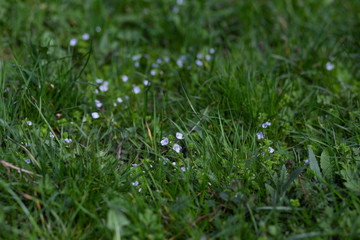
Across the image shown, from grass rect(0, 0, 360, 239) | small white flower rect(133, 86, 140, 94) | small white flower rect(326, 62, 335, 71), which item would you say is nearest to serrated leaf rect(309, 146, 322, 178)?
grass rect(0, 0, 360, 239)

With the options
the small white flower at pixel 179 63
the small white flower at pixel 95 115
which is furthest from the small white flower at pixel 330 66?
the small white flower at pixel 95 115

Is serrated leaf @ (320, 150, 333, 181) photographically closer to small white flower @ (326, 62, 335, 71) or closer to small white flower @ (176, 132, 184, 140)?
small white flower @ (176, 132, 184, 140)

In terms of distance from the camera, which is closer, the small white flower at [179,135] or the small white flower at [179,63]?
the small white flower at [179,135]

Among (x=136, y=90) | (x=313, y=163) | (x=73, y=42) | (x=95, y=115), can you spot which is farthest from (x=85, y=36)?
(x=313, y=163)

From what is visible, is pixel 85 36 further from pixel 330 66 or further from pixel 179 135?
pixel 330 66

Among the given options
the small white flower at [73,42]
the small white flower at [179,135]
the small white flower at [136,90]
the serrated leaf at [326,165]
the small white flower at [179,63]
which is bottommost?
the serrated leaf at [326,165]

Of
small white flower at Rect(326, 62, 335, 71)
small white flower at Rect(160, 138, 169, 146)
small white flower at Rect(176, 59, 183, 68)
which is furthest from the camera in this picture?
small white flower at Rect(176, 59, 183, 68)

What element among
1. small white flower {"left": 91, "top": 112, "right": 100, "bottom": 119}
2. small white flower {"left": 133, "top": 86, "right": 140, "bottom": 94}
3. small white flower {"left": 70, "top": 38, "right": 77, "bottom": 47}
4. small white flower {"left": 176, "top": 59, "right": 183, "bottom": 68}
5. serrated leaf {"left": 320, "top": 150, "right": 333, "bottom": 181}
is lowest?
serrated leaf {"left": 320, "top": 150, "right": 333, "bottom": 181}

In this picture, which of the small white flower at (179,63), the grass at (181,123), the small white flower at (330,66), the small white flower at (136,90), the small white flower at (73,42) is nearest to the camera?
the grass at (181,123)

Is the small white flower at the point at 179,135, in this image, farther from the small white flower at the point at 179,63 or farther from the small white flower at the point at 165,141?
the small white flower at the point at 179,63

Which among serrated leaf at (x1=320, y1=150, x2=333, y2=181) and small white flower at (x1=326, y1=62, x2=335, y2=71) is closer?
serrated leaf at (x1=320, y1=150, x2=333, y2=181)
